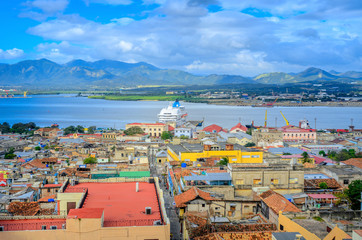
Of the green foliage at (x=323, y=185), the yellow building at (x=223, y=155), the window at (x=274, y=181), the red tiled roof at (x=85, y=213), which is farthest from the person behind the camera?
the yellow building at (x=223, y=155)

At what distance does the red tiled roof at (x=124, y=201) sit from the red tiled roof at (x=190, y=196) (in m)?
1.21

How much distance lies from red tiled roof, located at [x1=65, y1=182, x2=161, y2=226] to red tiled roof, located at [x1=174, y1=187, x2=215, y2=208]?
1.21 meters

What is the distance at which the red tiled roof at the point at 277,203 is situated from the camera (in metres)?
9.75

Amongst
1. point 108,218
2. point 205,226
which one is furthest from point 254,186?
point 108,218

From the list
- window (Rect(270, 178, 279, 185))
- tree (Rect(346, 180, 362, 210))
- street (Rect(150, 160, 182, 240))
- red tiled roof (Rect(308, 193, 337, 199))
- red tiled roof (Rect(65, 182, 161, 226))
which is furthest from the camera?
window (Rect(270, 178, 279, 185))

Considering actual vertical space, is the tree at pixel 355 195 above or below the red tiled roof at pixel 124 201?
below

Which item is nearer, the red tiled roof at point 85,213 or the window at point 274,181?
the red tiled roof at point 85,213

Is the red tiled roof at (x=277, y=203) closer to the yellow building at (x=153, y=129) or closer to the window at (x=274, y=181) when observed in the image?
the window at (x=274, y=181)

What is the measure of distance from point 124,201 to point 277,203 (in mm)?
3956

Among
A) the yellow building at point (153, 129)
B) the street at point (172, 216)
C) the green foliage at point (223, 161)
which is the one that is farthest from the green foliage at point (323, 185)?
the yellow building at point (153, 129)

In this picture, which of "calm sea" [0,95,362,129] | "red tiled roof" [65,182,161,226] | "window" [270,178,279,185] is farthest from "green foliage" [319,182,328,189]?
"calm sea" [0,95,362,129]

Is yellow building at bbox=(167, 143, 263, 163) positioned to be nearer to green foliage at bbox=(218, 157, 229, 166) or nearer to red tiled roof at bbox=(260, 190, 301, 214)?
green foliage at bbox=(218, 157, 229, 166)

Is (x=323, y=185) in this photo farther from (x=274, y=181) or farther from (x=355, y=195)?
(x=274, y=181)

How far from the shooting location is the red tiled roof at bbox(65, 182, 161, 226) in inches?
270
